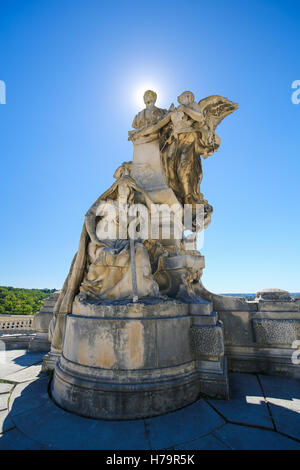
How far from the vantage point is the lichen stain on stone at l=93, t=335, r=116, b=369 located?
3074mm

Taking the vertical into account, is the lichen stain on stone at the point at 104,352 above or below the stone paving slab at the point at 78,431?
above

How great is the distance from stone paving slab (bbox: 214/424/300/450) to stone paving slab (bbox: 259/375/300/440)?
0.57 feet

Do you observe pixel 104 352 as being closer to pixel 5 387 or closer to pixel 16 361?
pixel 5 387

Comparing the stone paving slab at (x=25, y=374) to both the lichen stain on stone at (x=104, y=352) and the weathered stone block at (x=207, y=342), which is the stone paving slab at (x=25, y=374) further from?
the weathered stone block at (x=207, y=342)

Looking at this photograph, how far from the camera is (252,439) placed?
240cm

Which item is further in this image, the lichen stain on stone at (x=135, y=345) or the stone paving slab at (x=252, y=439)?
→ the lichen stain on stone at (x=135, y=345)

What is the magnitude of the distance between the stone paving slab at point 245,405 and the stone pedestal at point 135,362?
0.73 ft

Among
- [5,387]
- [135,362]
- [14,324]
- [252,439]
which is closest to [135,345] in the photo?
[135,362]

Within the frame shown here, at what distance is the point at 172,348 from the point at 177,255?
1.82 metres

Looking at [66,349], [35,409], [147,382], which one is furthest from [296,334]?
[35,409]

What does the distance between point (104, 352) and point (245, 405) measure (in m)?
2.06

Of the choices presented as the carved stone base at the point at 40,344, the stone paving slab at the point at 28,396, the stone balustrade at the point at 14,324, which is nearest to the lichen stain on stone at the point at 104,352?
the stone paving slab at the point at 28,396

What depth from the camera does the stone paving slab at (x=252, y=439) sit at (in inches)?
89.7

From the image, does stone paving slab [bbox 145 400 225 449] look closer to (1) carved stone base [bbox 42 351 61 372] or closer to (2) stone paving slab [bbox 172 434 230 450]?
(2) stone paving slab [bbox 172 434 230 450]
